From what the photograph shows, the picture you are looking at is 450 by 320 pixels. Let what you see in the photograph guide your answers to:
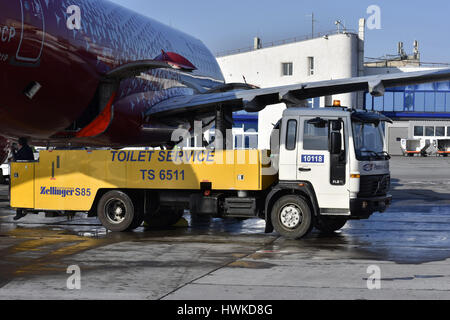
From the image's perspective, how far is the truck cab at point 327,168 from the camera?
1422 cm

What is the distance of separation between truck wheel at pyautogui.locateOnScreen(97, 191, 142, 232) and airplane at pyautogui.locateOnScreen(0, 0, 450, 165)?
2385 millimetres

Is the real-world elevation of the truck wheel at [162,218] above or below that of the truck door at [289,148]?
below

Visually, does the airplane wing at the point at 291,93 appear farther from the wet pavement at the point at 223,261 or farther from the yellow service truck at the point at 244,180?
the wet pavement at the point at 223,261

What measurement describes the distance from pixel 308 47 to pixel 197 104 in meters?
51.5

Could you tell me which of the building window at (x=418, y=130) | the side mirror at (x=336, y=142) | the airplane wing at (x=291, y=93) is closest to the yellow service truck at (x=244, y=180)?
the side mirror at (x=336, y=142)

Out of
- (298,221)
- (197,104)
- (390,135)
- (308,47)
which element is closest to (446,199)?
(197,104)

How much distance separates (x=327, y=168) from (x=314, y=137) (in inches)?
29.8

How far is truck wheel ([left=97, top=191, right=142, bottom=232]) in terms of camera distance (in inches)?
620

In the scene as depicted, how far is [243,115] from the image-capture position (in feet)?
236

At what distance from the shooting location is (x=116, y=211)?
16.0 meters

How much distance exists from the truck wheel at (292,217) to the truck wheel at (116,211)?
351 cm

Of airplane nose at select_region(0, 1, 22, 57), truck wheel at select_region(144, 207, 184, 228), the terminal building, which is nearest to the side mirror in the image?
truck wheel at select_region(144, 207, 184, 228)

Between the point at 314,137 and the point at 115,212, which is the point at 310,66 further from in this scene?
the point at 314,137
